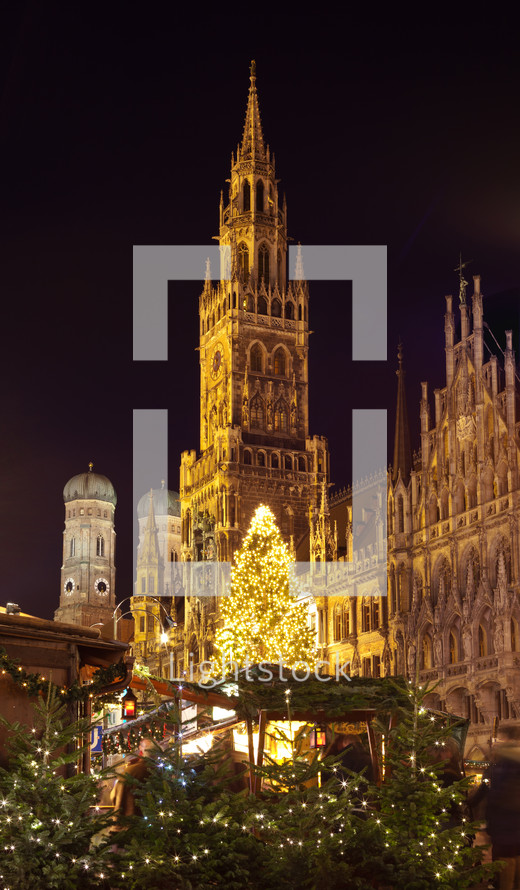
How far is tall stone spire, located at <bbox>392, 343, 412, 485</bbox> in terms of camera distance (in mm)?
54938

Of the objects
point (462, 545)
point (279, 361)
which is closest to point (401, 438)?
point (462, 545)

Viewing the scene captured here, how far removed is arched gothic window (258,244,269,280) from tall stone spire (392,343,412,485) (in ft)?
99.4

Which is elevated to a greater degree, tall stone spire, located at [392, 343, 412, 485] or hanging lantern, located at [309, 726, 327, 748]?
tall stone spire, located at [392, 343, 412, 485]

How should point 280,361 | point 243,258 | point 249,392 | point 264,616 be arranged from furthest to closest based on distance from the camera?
point 243,258 < point 280,361 < point 249,392 < point 264,616

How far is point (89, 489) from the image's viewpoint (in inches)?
5945

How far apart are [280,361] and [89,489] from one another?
72.4m

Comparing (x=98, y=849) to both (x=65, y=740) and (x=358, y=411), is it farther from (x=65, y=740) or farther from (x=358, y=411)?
(x=358, y=411)

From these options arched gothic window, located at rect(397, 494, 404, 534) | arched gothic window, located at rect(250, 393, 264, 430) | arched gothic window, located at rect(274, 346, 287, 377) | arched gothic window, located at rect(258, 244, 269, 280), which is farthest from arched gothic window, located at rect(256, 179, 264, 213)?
arched gothic window, located at rect(397, 494, 404, 534)

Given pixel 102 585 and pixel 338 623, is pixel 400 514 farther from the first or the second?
pixel 102 585

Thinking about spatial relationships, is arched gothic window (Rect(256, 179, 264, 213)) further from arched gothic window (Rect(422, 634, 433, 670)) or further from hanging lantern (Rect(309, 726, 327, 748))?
hanging lantern (Rect(309, 726, 327, 748))

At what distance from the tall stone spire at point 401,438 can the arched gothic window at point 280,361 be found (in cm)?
2688

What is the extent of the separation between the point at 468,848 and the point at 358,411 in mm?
43526

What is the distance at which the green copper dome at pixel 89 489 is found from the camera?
151 m

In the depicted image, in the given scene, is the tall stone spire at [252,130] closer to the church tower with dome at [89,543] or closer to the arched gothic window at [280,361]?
the arched gothic window at [280,361]
